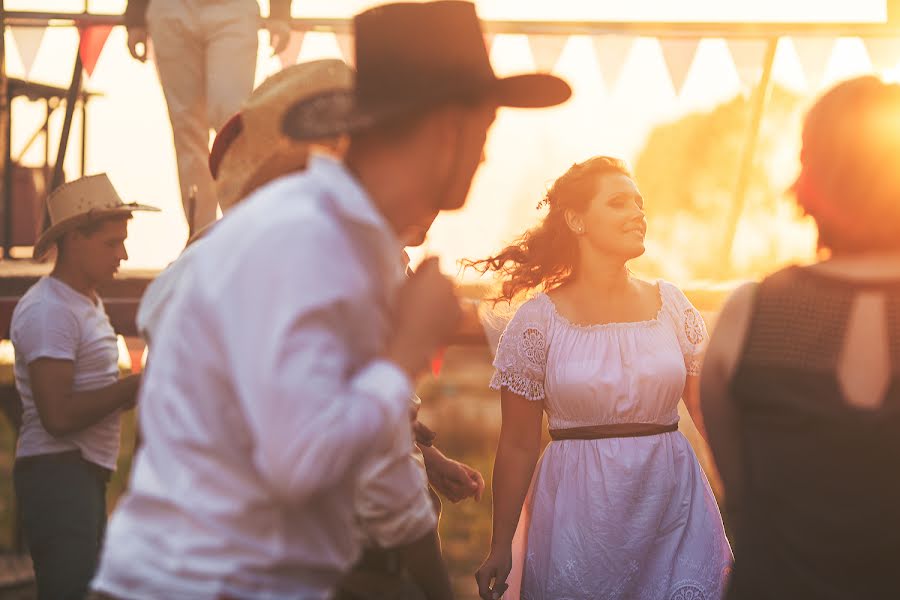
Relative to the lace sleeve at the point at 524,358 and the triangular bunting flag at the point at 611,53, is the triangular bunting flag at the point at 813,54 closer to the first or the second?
the triangular bunting flag at the point at 611,53

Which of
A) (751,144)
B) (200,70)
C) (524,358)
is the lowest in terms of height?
(524,358)

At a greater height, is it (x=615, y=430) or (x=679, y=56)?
(x=679, y=56)

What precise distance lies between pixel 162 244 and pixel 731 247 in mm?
3011

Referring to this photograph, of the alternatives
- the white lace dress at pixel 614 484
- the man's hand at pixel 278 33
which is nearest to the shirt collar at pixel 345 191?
the white lace dress at pixel 614 484

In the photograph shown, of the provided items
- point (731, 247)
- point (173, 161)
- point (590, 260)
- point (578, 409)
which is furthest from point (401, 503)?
point (731, 247)

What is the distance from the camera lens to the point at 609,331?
162 inches

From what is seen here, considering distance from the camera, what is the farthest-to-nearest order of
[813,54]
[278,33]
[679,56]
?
[813,54] < [679,56] < [278,33]

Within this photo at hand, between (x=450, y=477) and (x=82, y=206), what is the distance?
1774 millimetres

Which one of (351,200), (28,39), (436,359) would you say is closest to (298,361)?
(351,200)

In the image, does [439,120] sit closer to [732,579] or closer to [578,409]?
[732,579]

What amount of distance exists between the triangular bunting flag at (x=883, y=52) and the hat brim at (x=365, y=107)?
16.2 ft

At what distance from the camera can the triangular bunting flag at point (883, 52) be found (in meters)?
6.68

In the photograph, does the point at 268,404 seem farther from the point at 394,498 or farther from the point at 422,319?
the point at 394,498

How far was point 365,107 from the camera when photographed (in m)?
1.97
